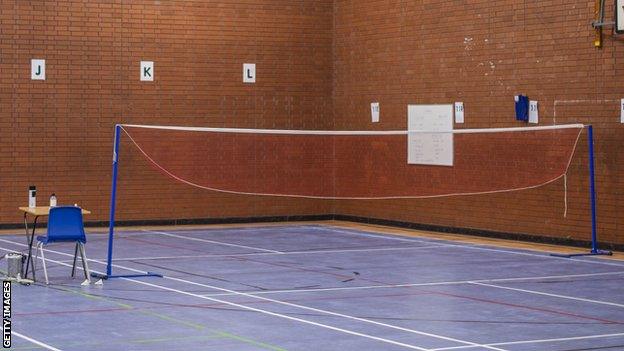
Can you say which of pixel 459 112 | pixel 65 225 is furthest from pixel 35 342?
pixel 459 112

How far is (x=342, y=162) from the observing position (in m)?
23.4

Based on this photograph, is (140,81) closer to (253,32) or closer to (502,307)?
(253,32)

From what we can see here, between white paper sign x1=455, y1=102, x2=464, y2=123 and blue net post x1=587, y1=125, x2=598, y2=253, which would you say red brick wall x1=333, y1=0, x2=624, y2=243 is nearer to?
white paper sign x1=455, y1=102, x2=464, y2=123

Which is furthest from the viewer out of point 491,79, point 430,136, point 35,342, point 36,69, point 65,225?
point 430,136

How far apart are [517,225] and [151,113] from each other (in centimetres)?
730

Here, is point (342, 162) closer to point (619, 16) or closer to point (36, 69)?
point (36, 69)

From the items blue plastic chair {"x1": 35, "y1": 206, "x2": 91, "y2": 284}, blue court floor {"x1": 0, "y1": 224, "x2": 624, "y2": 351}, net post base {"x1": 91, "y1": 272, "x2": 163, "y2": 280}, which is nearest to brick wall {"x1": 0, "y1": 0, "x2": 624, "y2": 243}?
blue court floor {"x1": 0, "y1": 224, "x2": 624, "y2": 351}

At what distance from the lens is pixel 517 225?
756 inches

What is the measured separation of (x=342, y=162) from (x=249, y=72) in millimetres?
2673

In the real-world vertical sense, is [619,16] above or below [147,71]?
above

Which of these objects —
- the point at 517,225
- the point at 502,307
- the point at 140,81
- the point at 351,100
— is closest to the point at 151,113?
the point at 140,81

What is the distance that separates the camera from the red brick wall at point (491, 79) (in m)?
17.6

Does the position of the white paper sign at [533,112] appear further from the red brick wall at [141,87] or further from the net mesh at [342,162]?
the red brick wall at [141,87]

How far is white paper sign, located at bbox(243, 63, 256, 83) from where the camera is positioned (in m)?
22.6
